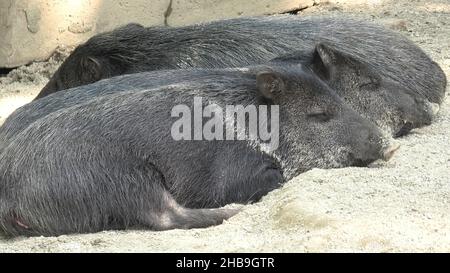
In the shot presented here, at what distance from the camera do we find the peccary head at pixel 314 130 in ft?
17.2

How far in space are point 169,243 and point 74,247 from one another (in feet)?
1.42

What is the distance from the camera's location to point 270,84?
206 inches

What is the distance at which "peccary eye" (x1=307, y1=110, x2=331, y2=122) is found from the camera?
532 cm

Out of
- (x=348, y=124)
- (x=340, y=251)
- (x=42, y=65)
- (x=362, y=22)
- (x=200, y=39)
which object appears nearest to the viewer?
(x=340, y=251)

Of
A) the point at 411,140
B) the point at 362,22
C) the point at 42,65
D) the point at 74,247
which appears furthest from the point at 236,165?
the point at 42,65

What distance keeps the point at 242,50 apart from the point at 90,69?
104 centimetres

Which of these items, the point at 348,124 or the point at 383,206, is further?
the point at 348,124

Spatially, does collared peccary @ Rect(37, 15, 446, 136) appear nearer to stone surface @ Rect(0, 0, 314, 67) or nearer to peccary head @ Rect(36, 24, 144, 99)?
peccary head @ Rect(36, 24, 144, 99)

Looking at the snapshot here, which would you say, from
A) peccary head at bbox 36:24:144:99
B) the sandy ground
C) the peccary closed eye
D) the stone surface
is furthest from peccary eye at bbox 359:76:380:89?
the stone surface

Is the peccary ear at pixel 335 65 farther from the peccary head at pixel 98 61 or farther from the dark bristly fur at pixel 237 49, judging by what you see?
the peccary head at pixel 98 61

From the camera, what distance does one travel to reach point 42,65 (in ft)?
26.1

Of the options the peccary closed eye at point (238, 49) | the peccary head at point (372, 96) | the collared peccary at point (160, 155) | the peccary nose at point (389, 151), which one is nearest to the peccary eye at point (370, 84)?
the peccary head at point (372, 96)

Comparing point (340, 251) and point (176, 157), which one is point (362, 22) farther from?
point (340, 251)

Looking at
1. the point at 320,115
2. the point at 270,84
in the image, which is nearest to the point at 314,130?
the point at 320,115
